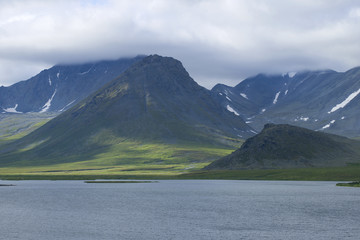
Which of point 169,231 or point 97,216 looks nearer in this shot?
point 169,231

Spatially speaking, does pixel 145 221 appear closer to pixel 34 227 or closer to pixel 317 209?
pixel 34 227

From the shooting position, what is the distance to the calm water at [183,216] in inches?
3189

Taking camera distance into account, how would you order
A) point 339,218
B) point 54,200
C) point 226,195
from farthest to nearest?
point 226,195
point 54,200
point 339,218

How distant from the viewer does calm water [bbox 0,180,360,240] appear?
81.0 m

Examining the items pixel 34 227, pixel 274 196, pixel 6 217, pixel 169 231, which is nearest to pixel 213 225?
pixel 169 231

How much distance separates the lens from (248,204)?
123375 mm

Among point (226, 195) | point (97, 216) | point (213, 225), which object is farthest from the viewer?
point (226, 195)

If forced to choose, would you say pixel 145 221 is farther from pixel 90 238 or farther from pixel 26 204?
pixel 26 204

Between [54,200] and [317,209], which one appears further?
[54,200]

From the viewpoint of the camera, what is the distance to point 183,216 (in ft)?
335

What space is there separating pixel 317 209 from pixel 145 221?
3862cm

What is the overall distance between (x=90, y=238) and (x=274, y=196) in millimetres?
75443

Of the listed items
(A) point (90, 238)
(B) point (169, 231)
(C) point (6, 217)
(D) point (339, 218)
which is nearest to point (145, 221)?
(B) point (169, 231)

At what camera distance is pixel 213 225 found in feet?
295
